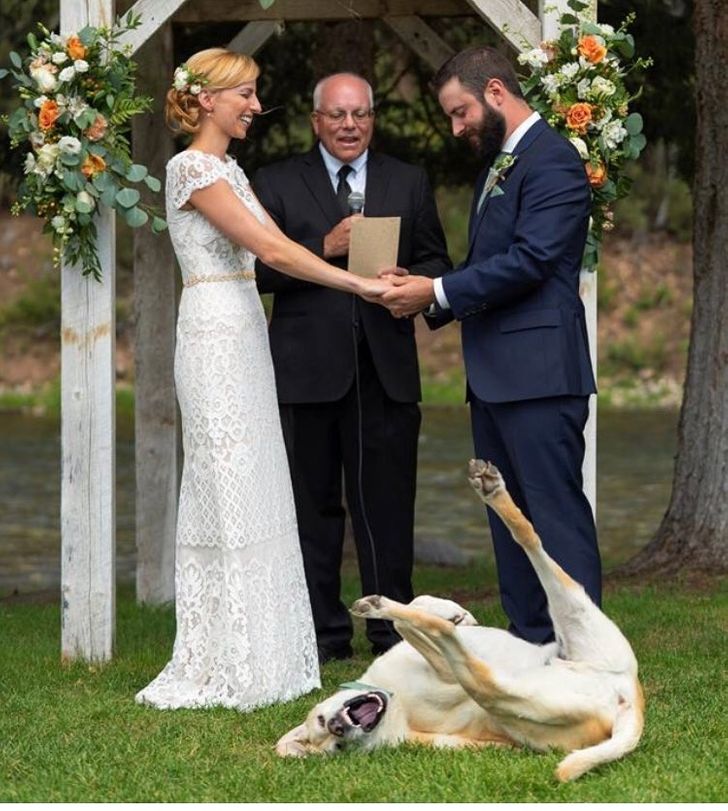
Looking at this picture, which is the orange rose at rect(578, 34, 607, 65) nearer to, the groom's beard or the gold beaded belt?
the groom's beard

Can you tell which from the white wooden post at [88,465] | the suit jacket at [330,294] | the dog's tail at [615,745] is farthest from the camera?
the white wooden post at [88,465]

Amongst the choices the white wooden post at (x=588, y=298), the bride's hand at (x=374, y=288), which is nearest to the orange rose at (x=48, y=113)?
the bride's hand at (x=374, y=288)

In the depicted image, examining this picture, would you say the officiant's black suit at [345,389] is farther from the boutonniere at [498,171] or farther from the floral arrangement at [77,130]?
the boutonniere at [498,171]

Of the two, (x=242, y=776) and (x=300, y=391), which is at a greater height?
(x=300, y=391)

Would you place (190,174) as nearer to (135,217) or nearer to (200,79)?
(200,79)

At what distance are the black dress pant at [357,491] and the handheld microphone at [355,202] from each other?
0.53 m

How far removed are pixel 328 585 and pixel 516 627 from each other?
3.04ft

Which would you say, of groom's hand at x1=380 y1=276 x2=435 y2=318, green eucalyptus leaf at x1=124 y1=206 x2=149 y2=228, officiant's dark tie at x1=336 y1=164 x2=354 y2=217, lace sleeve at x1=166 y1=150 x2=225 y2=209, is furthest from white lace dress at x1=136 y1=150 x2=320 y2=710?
officiant's dark tie at x1=336 y1=164 x2=354 y2=217

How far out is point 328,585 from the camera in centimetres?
627

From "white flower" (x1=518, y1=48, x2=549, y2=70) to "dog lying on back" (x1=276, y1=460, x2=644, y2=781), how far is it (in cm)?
183

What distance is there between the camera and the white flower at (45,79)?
19.3 ft

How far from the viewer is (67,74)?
5887mm

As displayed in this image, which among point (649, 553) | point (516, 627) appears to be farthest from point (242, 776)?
point (649, 553)

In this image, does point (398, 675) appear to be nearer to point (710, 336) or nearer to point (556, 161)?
point (556, 161)
